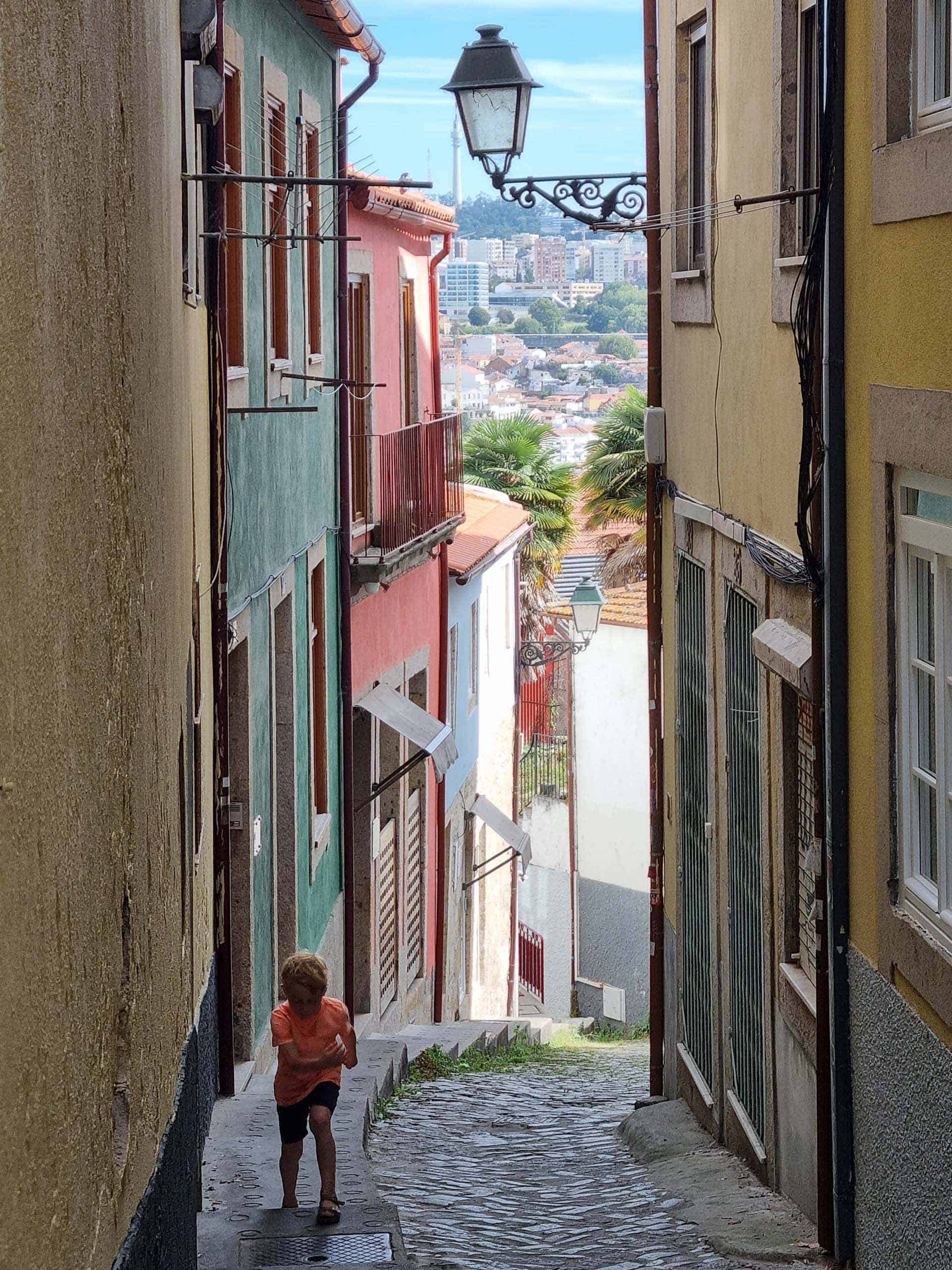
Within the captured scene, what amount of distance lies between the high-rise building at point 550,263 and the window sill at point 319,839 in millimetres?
138487

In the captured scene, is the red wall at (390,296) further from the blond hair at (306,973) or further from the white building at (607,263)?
the white building at (607,263)

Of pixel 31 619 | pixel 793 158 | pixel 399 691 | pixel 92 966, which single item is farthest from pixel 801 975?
pixel 399 691

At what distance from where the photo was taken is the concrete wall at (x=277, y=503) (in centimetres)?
1020

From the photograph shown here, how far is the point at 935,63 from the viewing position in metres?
5.59

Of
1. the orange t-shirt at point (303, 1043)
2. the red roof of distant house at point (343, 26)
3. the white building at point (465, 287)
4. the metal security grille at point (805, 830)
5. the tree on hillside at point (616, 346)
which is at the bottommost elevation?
the orange t-shirt at point (303, 1043)

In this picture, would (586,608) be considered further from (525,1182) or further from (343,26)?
(525,1182)

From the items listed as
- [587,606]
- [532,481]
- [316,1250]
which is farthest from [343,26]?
[532,481]

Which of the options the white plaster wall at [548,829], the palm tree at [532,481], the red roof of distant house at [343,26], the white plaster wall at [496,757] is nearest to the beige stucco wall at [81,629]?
the red roof of distant house at [343,26]

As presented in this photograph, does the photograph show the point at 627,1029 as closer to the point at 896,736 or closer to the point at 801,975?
the point at 801,975

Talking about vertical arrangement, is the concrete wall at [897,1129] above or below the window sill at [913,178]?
below

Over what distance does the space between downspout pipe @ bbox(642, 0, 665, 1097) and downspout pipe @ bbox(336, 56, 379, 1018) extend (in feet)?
9.55

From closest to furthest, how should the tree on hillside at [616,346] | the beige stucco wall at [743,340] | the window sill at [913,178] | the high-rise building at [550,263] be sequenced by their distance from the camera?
the window sill at [913,178] < the beige stucco wall at [743,340] < the tree on hillside at [616,346] < the high-rise building at [550,263]

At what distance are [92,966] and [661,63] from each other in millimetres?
9469

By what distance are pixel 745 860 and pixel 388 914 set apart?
8160mm
